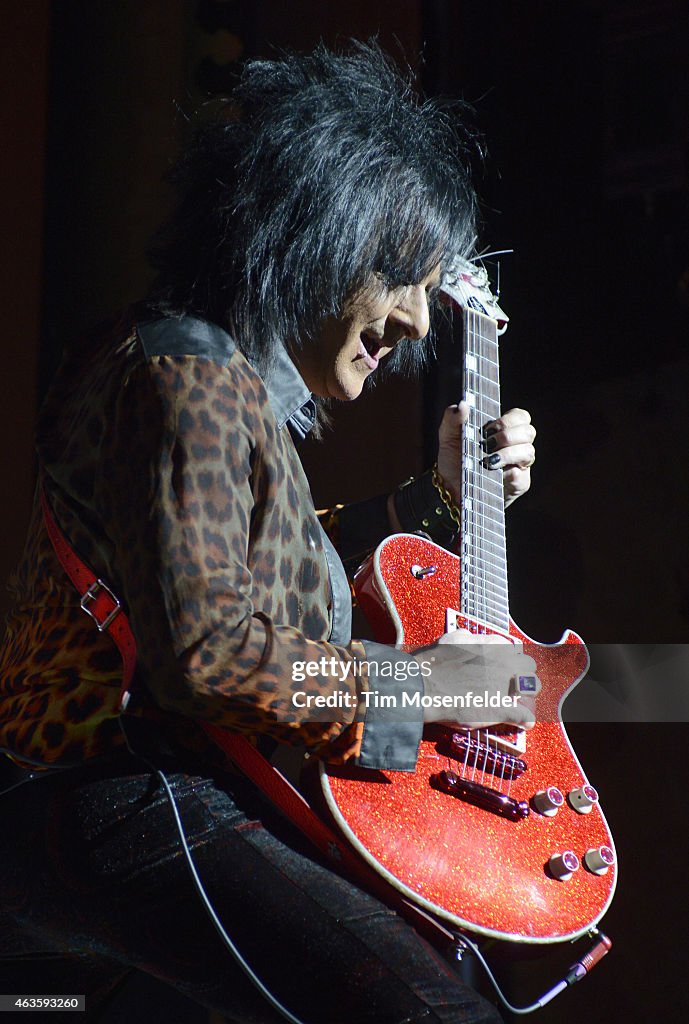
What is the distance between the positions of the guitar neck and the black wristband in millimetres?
103

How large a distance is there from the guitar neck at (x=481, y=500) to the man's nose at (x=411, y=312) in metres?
0.28

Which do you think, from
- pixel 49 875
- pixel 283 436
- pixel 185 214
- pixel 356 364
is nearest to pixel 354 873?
pixel 49 875

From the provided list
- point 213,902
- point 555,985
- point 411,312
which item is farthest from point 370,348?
point 555,985

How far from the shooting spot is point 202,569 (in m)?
1.03

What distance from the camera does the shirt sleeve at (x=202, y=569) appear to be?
Answer: 1.03m

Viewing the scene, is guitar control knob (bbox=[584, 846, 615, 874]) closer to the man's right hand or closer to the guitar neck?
the man's right hand

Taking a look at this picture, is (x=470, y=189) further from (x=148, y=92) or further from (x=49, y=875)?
(x=148, y=92)

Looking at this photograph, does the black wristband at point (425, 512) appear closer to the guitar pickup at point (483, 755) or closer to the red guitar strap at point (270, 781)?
the guitar pickup at point (483, 755)

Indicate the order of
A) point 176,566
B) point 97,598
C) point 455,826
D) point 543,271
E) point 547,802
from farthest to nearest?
point 543,271
point 547,802
point 455,826
point 97,598
point 176,566

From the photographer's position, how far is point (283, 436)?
1.28 metres

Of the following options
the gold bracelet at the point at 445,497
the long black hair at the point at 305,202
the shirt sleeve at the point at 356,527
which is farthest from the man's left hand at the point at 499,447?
the long black hair at the point at 305,202

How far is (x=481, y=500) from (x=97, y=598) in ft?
2.33

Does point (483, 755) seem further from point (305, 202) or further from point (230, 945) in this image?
point (305, 202)

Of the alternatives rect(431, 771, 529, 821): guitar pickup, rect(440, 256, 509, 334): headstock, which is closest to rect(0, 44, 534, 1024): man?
rect(431, 771, 529, 821): guitar pickup
